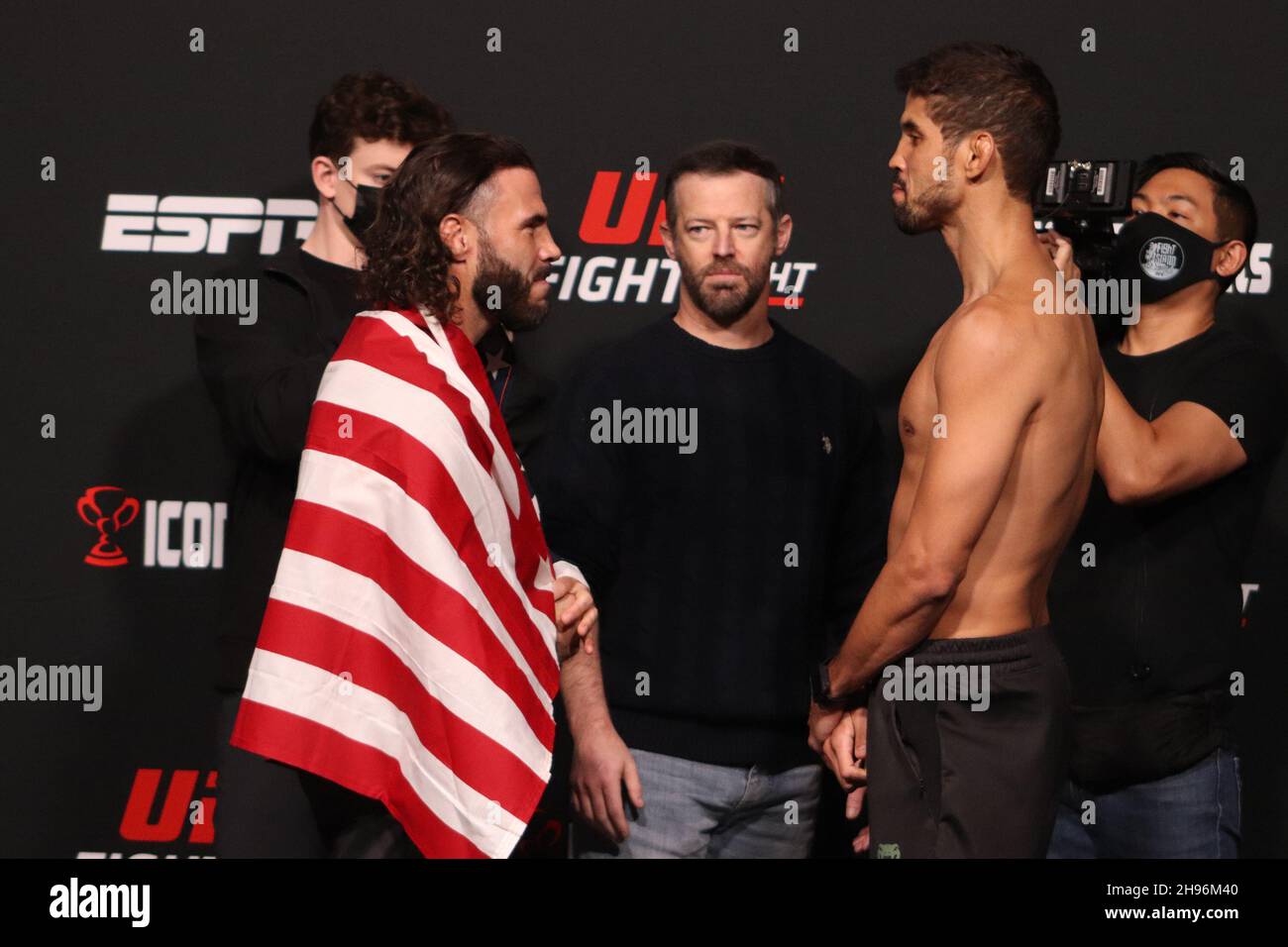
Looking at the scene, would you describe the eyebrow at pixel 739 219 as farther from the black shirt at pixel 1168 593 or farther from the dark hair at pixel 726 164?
the black shirt at pixel 1168 593

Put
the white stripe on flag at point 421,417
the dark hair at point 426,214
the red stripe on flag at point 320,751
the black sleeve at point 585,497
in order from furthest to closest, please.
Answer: the black sleeve at point 585,497, the dark hair at point 426,214, the white stripe on flag at point 421,417, the red stripe on flag at point 320,751

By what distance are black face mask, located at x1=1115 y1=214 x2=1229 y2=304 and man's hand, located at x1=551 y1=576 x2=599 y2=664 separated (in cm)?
130

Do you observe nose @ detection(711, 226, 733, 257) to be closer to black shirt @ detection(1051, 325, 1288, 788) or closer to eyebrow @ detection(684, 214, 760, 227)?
eyebrow @ detection(684, 214, 760, 227)

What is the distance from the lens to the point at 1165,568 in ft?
9.23

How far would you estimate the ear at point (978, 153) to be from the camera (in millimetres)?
2510

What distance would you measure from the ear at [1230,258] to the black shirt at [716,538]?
0.83 m

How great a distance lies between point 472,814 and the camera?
2.22 metres

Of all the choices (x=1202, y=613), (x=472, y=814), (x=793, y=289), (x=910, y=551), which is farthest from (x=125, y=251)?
(x=1202, y=613)

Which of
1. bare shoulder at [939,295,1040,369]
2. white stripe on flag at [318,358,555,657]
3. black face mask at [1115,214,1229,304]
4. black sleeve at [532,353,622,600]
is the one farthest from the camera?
black face mask at [1115,214,1229,304]

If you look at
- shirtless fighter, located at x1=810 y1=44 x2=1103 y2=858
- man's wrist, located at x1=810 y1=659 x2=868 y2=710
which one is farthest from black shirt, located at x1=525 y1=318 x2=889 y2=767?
shirtless fighter, located at x1=810 y1=44 x2=1103 y2=858

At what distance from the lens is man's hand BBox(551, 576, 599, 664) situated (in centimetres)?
252

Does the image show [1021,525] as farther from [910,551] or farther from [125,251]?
[125,251]

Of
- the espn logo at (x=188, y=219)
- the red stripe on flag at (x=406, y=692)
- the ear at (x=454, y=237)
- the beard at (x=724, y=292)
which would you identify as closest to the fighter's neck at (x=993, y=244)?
the beard at (x=724, y=292)

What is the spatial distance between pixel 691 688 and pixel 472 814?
627 millimetres
